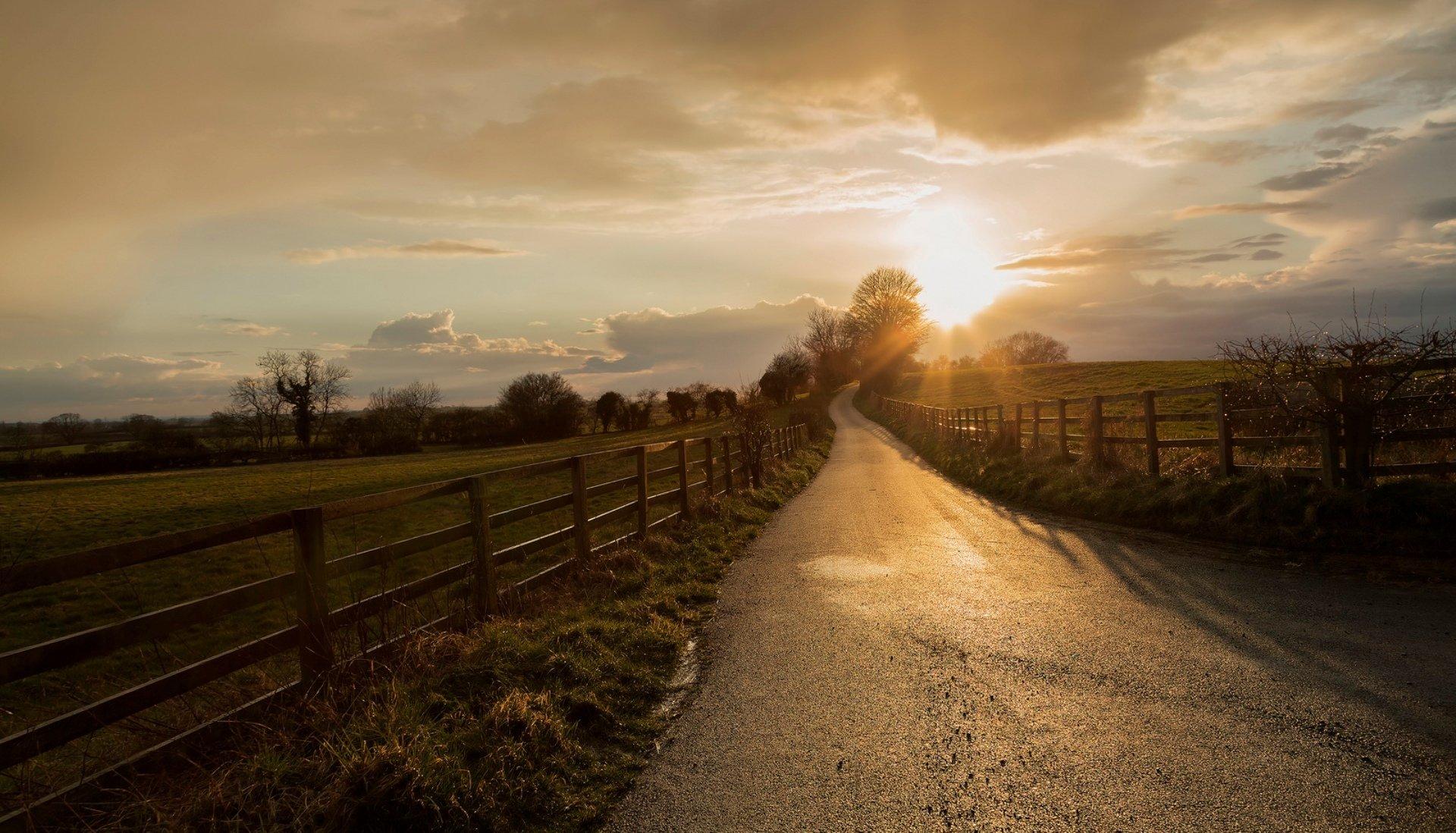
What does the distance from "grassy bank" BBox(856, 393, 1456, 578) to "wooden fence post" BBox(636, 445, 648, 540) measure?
6851 millimetres

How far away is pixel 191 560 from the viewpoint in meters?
14.9

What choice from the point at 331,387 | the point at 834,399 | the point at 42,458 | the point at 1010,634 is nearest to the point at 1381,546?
the point at 1010,634

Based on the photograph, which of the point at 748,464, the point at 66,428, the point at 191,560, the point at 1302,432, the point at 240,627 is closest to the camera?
the point at 1302,432

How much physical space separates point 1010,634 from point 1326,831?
3.00 metres

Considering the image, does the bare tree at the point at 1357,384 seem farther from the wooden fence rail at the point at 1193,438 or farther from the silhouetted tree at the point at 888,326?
the silhouetted tree at the point at 888,326

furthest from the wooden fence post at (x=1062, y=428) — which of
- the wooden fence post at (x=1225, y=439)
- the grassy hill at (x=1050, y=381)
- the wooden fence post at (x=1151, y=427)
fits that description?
the grassy hill at (x=1050, y=381)

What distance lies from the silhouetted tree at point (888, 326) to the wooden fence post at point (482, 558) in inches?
2815

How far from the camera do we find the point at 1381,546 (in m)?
8.03

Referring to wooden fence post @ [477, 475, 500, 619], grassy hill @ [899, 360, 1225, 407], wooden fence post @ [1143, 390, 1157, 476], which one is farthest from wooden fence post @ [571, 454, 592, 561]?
grassy hill @ [899, 360, 1225, 407]

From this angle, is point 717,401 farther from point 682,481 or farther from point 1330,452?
point 1330,452

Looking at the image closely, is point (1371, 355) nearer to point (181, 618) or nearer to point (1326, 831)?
point (1326, 831)

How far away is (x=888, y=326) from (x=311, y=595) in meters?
75.4

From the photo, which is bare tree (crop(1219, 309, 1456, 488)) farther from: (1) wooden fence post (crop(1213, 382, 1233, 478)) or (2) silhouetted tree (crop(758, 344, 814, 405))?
(2) silhouetted tree (crop(758, 344, 814, 405))

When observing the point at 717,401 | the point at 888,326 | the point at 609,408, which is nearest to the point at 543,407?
the point at 609,408
